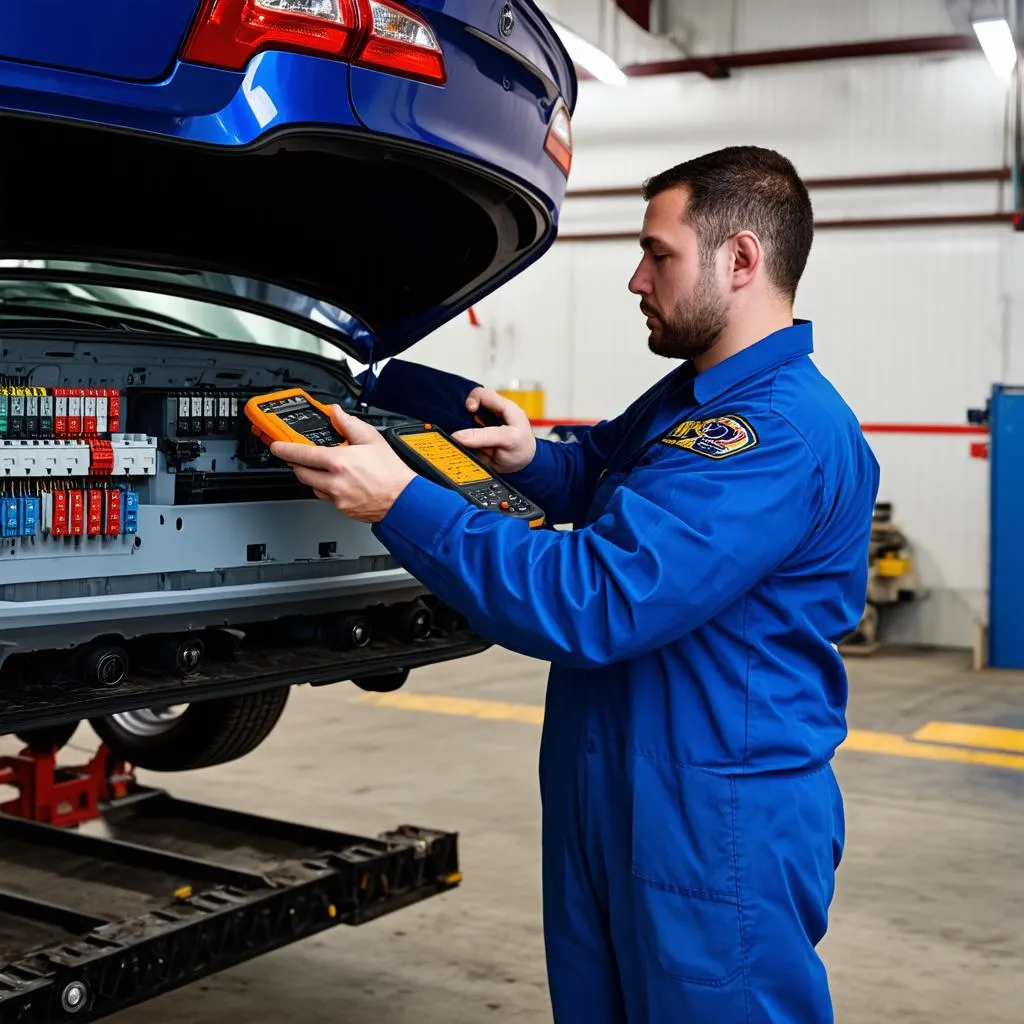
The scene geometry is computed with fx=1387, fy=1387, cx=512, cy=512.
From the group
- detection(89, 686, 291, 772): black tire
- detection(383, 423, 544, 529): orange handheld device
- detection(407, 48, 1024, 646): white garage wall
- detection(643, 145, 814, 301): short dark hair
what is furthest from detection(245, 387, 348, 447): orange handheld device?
detection(407, 48, 1024, 646): white garage wall

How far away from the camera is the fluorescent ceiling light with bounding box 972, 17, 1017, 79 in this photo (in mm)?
7367

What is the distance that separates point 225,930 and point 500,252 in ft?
5.10

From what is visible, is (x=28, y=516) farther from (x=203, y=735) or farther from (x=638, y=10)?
(x=638, y=10)

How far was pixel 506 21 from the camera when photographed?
219cm

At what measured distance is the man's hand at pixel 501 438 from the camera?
2396mm

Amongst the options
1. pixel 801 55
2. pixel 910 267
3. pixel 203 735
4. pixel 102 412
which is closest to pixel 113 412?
pixel 102 412

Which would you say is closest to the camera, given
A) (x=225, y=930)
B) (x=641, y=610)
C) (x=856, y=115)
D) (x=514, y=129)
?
(x=641, y=610)

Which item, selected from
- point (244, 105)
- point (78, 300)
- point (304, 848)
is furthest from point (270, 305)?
point (304, 848)

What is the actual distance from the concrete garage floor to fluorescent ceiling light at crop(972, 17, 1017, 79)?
3.56 metres

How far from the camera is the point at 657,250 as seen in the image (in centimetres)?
197

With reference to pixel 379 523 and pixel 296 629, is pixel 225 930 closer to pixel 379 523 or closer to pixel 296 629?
pixel 296 629

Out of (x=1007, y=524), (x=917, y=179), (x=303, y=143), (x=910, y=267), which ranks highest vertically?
(x=917, y=179)

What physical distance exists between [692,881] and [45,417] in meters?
1.14

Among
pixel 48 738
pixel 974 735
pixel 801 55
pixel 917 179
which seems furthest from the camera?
pixel 801 55
